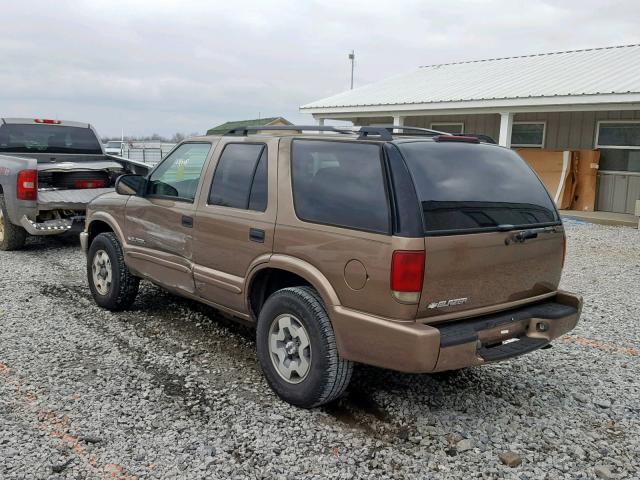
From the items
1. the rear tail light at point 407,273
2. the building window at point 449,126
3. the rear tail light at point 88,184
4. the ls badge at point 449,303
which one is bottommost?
the ls badge at point 449,303

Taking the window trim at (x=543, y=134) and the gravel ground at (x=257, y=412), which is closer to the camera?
the gravel ground at (x=257, y=412)

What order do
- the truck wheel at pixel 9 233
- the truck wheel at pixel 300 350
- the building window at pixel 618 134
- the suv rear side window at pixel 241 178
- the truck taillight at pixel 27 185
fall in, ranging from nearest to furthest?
the truck wheel at pixel 300 350, the suv rear side window at pixel 241 178, the truck taillight at pixel 27 185, the truck wheel at pixel 9 233, the building window at pixel 618 134

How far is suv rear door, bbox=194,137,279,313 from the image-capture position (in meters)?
3.97

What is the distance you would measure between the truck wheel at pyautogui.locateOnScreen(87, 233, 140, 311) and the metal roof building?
10720mm

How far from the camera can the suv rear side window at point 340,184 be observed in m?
3.34

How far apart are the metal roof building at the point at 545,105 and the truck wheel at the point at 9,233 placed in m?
10.4

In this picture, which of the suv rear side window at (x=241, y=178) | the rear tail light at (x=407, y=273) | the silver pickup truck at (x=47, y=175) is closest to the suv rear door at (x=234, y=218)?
the suv rear side window at (x=241, y=178)

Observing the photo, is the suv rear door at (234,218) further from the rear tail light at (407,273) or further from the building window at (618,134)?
the building window at (618,134)

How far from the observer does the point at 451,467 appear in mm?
3154

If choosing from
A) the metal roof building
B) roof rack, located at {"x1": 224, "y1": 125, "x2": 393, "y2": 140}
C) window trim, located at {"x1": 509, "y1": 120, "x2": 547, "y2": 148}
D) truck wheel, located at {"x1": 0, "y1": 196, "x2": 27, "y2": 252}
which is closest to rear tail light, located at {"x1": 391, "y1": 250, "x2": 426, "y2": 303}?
roof rack, located at {"x1": 224, "y1": 125, "x2": 393, "y2": 140}

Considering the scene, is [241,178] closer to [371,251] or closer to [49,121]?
[371,251]

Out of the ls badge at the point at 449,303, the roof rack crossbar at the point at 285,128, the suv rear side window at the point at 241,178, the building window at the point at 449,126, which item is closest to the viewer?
the ls badge at the point at 449,303

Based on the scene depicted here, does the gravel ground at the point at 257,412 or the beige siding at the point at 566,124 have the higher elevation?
the beige siding at the point at 566,124

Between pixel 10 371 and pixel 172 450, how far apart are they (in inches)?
68.9
